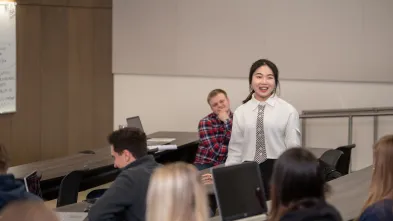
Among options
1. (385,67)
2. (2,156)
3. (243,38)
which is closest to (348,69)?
(385,67)

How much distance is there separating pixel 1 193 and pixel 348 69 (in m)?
6.09

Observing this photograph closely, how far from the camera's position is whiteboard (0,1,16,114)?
10.2 m

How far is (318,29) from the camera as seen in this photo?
9461 mm

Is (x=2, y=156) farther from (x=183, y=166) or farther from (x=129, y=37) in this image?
(x=129, y=37)

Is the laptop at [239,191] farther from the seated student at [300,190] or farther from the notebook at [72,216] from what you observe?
the seated student at [300,190]

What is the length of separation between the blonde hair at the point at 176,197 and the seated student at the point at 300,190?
1.03 feet

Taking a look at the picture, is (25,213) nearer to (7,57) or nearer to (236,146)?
(236,146)

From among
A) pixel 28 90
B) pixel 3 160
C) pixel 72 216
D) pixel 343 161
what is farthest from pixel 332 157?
pixel 28 90

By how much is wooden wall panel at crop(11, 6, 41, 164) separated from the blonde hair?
7.91m

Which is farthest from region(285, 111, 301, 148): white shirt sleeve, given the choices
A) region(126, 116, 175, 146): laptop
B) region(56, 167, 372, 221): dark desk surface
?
region(126, 116, 175, 146): laptop

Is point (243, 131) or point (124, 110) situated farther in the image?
point (124, 110)

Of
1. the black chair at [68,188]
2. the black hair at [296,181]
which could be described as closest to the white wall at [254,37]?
the black chair at [68,188]

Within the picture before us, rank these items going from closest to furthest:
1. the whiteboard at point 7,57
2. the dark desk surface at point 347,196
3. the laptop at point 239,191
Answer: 1. the laptop at point 239,191
2. the dark desk surface at point 347,196
3. the whiteboard at point 7,57

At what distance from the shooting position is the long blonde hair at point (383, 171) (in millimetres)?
3650
